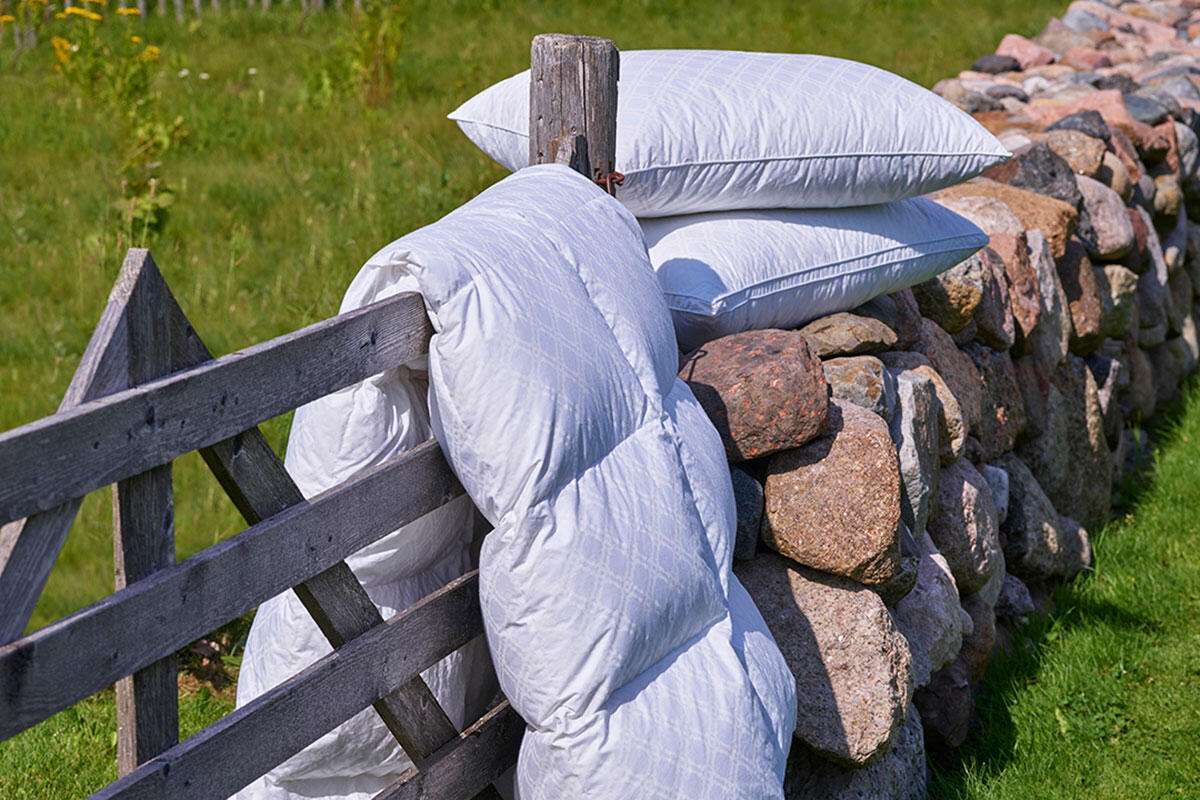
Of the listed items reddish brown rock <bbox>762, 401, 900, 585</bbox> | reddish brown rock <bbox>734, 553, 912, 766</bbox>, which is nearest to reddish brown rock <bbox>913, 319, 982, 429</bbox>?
reddish brown rock <bbox>762, 401, 900, 585</bbox>

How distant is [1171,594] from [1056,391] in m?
0.74

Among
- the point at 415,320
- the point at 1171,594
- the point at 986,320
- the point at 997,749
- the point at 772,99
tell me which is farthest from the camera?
the point at 1171,594

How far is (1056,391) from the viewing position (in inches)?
152

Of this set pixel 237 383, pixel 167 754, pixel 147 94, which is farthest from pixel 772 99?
pixel 147 94

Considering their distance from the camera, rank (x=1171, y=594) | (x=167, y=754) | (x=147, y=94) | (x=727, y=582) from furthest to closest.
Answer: (x=147, y=94) → (x=1171, y=594) → (x=727, y=582) → (x=167, y=754)

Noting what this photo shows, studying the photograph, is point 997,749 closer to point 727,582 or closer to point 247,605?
point 727,582

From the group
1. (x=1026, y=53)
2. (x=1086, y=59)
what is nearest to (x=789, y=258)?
(x=1026, y=53)

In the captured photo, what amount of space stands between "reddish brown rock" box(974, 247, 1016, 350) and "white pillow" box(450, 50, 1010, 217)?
0.59 metres

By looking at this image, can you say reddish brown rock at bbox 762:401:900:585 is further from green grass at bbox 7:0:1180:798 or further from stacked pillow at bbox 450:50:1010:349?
green grass at bbox 7:0:1180:798

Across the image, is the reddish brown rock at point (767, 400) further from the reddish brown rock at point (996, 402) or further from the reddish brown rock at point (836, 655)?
the reddish brown rock at point (996, 402)

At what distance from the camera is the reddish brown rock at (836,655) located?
221cm

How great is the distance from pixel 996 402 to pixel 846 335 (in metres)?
0.91

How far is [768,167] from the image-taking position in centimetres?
262

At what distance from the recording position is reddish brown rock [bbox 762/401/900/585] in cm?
226
